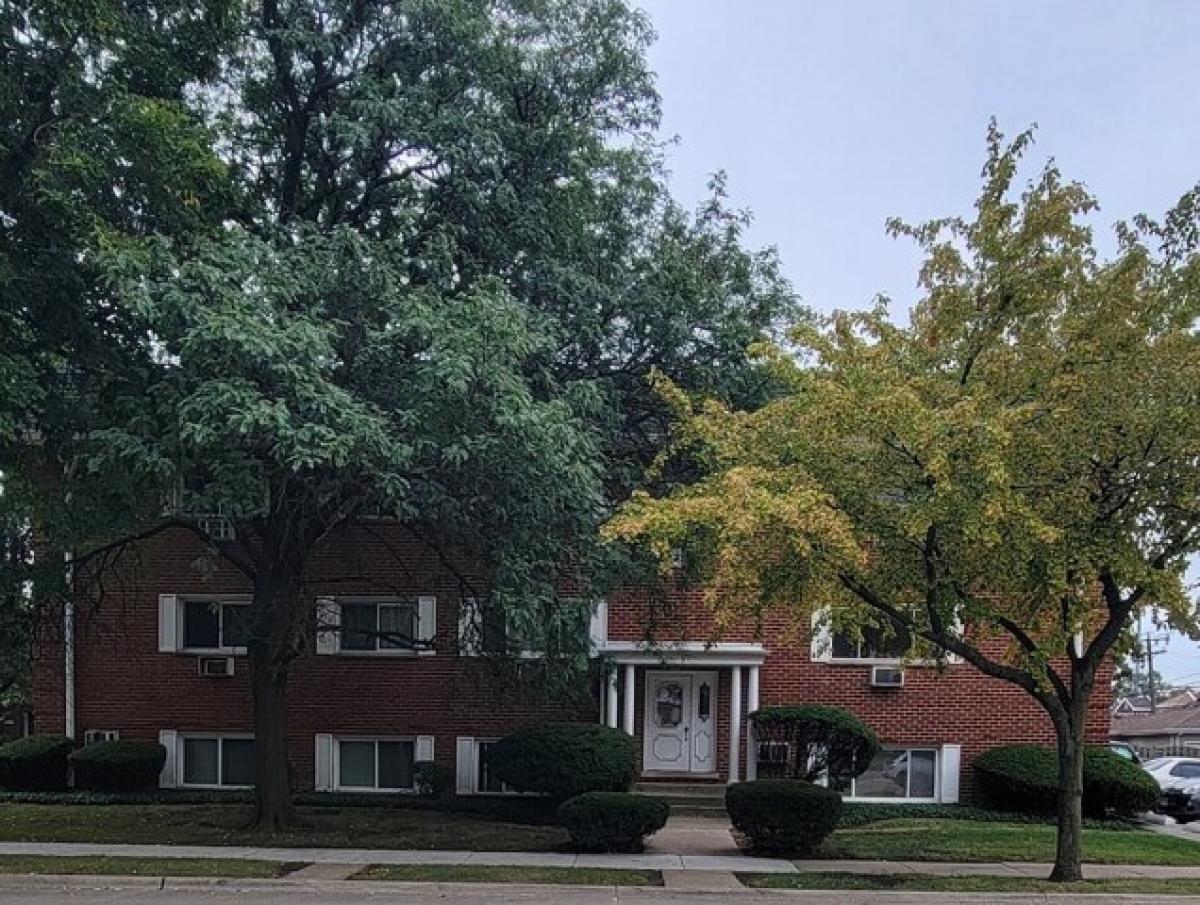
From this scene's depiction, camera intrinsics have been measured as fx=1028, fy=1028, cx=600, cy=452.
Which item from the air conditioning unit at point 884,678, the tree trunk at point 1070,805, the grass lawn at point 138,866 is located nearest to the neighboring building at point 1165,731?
the air conditioning unit at point 884,678

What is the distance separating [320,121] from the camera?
12.0 m

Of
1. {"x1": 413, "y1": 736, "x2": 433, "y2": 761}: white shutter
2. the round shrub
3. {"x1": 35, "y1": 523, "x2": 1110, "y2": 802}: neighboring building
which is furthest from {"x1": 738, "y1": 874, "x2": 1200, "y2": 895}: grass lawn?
{"x1": 413, "y1": 736, "x2": 433, "y2": 761}: white shutter

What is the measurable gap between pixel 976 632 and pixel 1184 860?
4.56 meters

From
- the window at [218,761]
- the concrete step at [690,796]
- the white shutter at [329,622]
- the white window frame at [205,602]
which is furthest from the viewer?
the white window frame at [205,602]

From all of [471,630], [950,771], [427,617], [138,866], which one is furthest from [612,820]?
[950,771]

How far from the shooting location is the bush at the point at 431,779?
17328 millimetres

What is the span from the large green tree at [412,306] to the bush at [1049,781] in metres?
8.28

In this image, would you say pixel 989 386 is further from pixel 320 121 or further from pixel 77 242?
pixel 77 242

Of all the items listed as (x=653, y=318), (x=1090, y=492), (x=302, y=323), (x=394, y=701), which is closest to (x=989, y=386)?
(x=1090, y=492)

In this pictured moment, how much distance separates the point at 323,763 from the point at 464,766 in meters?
2.49

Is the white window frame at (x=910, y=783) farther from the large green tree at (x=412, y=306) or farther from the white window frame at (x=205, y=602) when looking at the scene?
the white window frame at (x=205, y=602)

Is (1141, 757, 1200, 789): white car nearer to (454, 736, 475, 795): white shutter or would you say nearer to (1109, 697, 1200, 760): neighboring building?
(454, 736, 475, 795): white shutter

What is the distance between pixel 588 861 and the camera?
11.7m

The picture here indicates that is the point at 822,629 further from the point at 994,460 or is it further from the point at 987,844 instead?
the point at 994,460
